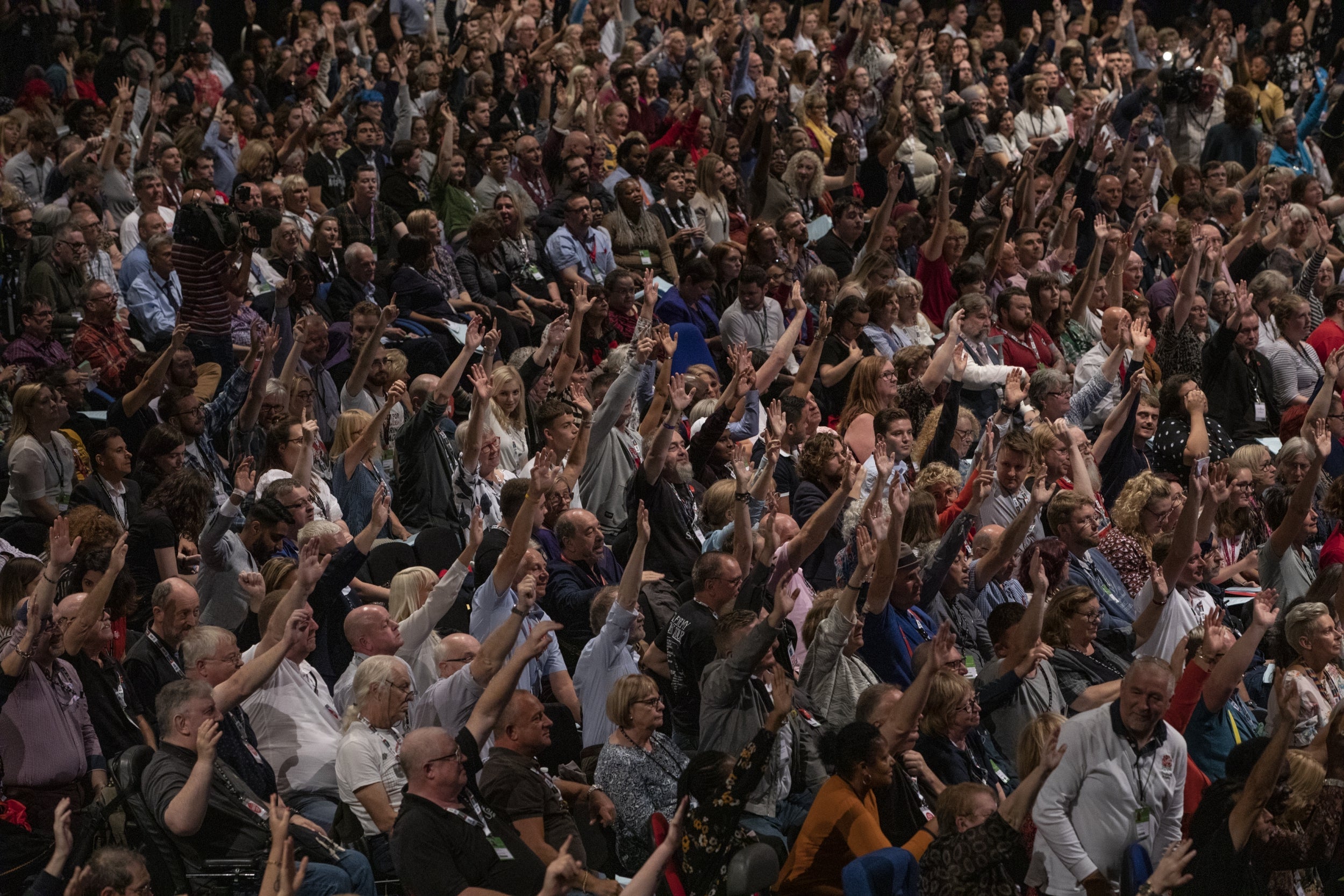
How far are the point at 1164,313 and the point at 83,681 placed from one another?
7152 mm

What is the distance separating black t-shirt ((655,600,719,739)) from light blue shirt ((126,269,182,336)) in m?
3.88

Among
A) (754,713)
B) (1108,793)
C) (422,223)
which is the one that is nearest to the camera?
(1108,793)

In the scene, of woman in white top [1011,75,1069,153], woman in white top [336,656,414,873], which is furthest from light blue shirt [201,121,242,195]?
woman in white top [336,656,414,873]

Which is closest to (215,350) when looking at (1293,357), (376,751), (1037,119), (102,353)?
(102,353)

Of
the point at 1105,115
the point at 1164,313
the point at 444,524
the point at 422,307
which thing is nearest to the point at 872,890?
the point at 444,524

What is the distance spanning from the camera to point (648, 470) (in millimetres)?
7172

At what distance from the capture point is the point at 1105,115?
1258cm

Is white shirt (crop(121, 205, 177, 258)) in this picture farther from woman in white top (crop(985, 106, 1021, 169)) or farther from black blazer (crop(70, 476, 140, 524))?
woman in white top (crop(985, 106, 1021, 169))

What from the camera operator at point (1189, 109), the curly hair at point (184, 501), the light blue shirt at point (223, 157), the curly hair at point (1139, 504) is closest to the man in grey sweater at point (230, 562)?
the curly hair at point (184, 501)

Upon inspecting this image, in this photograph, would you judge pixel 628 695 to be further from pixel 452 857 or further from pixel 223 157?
pixel 223 157

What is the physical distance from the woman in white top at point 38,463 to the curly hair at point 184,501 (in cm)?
65

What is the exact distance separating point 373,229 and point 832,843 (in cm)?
607

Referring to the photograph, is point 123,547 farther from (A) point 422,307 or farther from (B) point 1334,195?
(B) point 1334,195

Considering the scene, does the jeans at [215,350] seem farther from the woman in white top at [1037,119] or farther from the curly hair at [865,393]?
the woman in white top at [1037,119]
